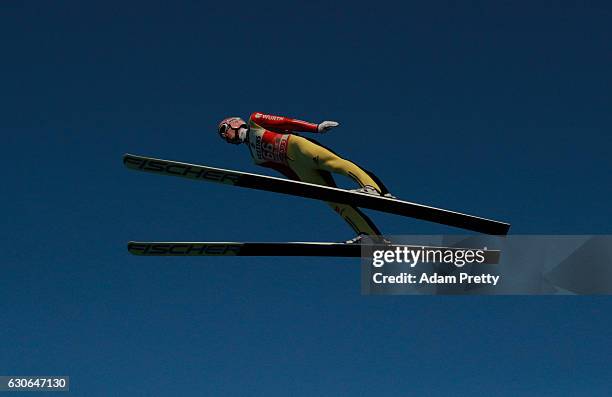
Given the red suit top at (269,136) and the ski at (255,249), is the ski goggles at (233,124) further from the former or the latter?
the ski at (255,249)

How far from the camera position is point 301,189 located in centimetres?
1836

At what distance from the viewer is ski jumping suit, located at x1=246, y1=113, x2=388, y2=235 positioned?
18.7m

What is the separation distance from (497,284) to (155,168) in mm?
6027

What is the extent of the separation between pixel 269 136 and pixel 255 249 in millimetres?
1988

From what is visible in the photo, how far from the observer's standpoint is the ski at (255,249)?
1953 centimetres

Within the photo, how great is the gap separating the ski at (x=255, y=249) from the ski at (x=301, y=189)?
1342 mm

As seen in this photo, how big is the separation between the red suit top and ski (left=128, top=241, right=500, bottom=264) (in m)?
1.46

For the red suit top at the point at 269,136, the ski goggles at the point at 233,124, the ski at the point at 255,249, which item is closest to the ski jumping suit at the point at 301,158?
the red suit top at the point at 269,136

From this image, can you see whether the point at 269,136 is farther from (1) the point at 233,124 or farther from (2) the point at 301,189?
(2) the point at 301,189

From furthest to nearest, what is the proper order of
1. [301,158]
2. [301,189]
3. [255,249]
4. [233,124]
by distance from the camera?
[233,124], [255,249], [301,158], [301,189]
